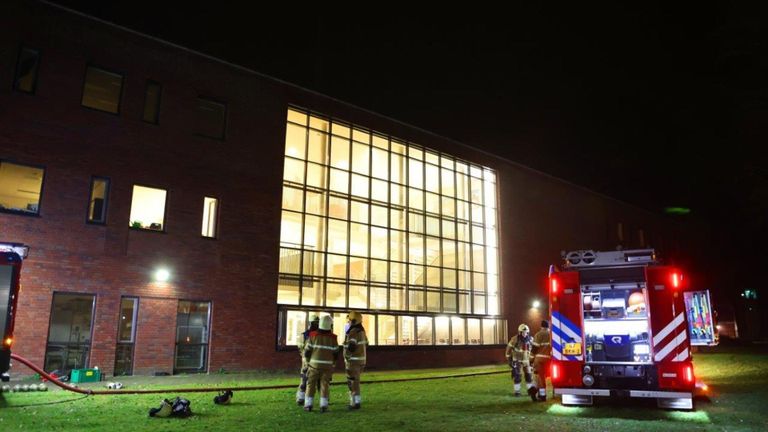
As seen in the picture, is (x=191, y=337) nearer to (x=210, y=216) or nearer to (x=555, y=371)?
(x=210, y=216)

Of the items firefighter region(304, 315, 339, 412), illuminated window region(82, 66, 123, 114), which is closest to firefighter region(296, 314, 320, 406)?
firefighter region(304, 315, 339, 412)

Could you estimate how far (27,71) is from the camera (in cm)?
1559

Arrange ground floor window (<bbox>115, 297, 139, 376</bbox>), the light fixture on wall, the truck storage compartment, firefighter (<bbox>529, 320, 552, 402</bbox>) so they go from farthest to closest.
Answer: the light fixture on wall, ground floor window (<bbox>115, 297, 139, 376</bbox>), firefighter (<bbox>529, 320, 552, 402</bbox>), the truck storage compartment

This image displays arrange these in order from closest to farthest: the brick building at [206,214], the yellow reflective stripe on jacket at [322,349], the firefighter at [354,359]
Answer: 1. the yellow reflective stripe on jacket at [322,349]
2. the firefighter at [354,359]
3. the brick building at [206,214]

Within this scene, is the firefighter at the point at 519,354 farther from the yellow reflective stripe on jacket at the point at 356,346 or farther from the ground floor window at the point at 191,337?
the ground floor window at the point at 191,337

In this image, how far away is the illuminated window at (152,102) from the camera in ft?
57.5

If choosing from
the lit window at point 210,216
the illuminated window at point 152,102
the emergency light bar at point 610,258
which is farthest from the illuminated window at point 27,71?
the emergency light bar at point 610,258

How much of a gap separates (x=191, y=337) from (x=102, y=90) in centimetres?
806

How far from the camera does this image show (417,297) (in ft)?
81.2

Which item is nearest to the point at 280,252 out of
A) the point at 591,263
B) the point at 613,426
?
the point at 591,263

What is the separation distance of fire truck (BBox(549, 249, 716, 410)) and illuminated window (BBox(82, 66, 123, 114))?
45.5ft

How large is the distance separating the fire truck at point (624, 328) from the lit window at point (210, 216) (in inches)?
460

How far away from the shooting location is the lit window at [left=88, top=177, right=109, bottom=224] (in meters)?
16.1

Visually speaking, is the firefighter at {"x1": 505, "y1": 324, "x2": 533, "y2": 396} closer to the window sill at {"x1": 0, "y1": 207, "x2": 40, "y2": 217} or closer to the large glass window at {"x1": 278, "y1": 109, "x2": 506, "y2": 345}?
the large glass window at {"x1": 278, "y1": 109, "x2": 506, "y2": 345}
